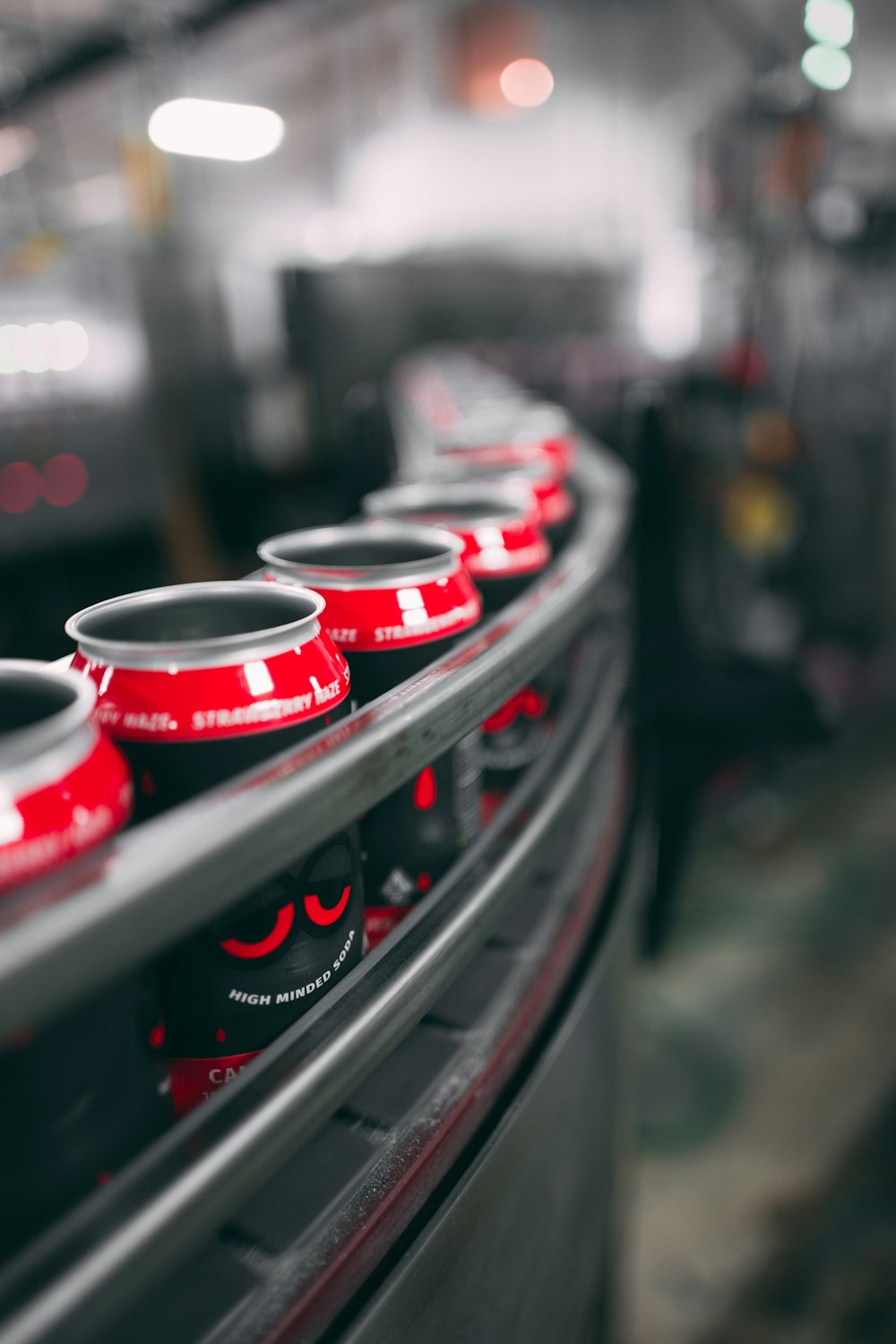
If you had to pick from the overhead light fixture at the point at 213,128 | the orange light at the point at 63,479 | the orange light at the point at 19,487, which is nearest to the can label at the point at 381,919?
the orange light at the point at 19,487

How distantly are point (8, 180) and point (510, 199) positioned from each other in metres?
3.81

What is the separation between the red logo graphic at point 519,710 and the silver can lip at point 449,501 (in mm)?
190

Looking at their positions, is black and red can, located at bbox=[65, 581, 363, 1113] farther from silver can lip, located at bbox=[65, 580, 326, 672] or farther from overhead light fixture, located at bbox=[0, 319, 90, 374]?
overhead light fixture, located at bbox=[0, 319, 90, 374]

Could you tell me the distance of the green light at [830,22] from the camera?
4113 mm

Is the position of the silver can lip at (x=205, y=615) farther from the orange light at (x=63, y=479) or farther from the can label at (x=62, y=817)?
the orange light at (x=63, y=479)

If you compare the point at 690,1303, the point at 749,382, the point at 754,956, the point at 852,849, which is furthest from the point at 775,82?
the point at 690,1303

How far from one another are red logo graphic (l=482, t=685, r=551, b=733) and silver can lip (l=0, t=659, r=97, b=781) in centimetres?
43

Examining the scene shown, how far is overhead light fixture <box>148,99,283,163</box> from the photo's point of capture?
21.3ft

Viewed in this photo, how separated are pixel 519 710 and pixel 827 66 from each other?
478cm

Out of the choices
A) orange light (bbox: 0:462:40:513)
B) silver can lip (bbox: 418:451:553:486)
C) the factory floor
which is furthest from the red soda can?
orange light (bbox: 0:462:40:513)

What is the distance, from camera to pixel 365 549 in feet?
2.65

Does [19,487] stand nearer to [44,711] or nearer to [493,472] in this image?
[493,472]

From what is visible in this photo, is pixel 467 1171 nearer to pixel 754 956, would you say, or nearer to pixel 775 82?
pixel 754 956

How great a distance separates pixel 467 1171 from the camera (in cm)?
65
